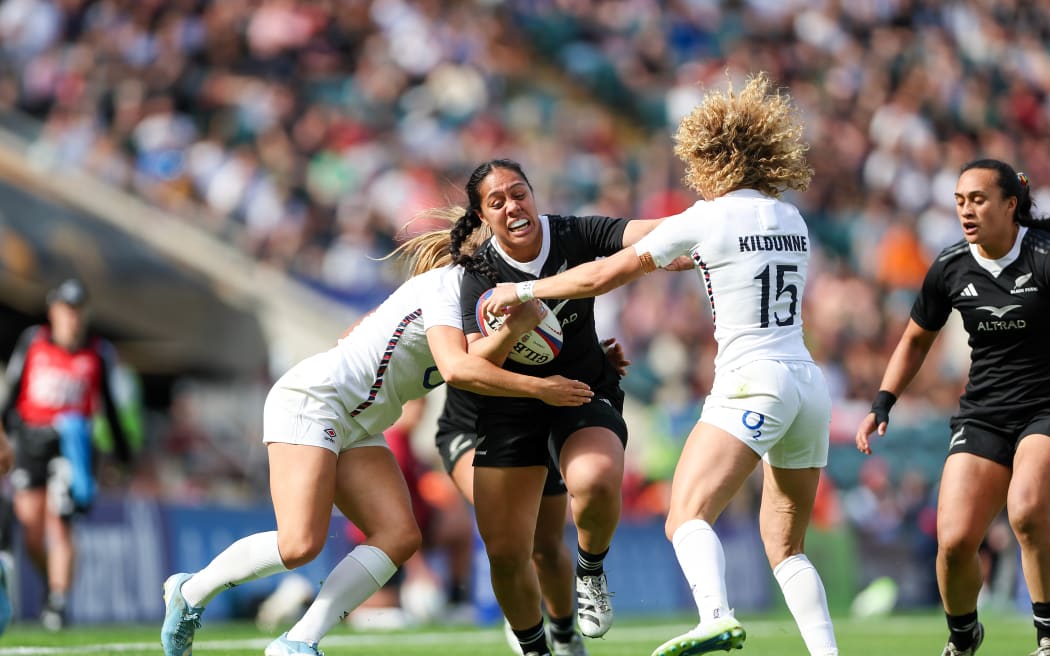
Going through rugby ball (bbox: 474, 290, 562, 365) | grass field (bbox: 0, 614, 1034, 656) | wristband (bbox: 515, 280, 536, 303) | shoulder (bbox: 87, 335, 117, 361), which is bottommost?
grass field (bbox: 0, 614, 1034, 656)

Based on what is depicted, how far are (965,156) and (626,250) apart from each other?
1879cm

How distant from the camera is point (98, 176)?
53.3ft

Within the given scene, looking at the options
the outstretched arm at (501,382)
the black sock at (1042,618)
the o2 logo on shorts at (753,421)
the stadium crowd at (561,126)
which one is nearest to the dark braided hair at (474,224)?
the outstretched arm at (501,382)

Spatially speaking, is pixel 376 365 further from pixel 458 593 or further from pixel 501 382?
pixel 458 593

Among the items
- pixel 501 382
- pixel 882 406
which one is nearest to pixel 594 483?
pixel 501 382

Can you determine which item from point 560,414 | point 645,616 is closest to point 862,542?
point 645,616

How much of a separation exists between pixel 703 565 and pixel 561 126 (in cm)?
1640

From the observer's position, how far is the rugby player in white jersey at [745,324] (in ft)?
20.2

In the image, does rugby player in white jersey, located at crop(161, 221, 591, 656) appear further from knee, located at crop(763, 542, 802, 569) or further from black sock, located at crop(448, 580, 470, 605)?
black sock, located at crop(448, 580, 470, 605)

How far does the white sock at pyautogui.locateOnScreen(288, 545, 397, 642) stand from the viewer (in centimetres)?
648

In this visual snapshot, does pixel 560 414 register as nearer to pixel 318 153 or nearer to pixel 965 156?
pixel 318 153

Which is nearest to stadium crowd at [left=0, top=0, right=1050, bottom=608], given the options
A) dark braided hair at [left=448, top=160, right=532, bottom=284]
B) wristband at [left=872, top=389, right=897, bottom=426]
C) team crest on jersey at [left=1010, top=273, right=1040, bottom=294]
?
dark braided hair at [left=448, top=160, right=532, bottom=284]

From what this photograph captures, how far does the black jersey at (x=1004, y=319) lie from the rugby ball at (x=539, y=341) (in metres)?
2.06

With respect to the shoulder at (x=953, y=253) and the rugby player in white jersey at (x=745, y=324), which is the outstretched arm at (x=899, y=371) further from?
the rugby player in white jersey at (x=745, y=324)
